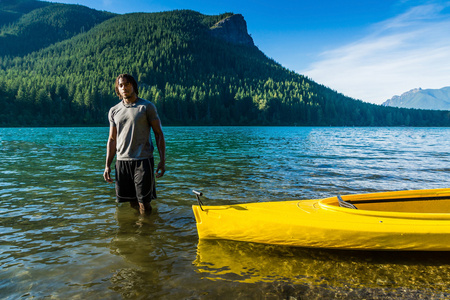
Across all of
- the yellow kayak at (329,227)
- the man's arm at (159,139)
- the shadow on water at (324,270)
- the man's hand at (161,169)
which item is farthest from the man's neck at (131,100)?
the shadow on water at (324,270)

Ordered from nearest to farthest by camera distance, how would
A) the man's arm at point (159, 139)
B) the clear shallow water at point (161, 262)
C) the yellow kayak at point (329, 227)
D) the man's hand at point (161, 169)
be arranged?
the clear shallow water at point (161, 262) → the yellow kayak at point (329, 227) → the man's arm at point (159, 139) → the man's hand at point (161, 169)

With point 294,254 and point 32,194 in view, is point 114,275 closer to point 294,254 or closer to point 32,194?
point 294,254

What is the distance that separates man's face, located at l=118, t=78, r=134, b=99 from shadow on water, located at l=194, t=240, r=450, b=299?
289cm

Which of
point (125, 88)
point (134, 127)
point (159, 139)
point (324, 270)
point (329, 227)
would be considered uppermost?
point (125, 88)

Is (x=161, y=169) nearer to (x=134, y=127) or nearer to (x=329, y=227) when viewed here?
(x=134, y=127)

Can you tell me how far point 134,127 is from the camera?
4965 millimetres

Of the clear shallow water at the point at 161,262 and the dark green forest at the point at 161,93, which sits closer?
the clear shallow water at the point at 161,262

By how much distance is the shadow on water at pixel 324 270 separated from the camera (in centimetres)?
389

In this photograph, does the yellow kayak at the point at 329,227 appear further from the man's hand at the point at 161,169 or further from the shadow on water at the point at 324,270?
the man's hand at the point at 161,169

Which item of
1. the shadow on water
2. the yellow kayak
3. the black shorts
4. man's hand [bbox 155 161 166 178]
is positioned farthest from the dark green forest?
the shadow on water

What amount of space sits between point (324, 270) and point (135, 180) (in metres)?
3.42

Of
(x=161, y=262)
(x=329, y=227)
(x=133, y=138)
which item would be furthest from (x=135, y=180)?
(x=329, y=227)

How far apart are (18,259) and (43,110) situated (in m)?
110

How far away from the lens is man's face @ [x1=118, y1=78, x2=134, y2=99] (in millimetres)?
4996
